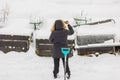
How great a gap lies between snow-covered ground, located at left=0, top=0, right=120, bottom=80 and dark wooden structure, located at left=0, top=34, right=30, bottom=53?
0.48ft

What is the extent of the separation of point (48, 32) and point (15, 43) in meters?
1.18

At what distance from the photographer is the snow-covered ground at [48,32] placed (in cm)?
1009

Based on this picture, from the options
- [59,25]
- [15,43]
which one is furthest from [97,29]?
[59,25]

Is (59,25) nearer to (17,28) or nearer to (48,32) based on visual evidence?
(48,32)

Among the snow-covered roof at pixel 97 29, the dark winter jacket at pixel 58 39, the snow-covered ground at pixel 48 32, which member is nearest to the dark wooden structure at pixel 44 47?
the snow-covered ground at pixel 48 32

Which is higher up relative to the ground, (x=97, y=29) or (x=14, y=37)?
(x=97, y=29)

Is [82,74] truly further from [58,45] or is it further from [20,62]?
[20,62]

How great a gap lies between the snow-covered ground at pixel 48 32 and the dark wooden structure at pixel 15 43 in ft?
0.48

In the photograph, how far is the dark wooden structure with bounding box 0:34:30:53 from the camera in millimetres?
12500

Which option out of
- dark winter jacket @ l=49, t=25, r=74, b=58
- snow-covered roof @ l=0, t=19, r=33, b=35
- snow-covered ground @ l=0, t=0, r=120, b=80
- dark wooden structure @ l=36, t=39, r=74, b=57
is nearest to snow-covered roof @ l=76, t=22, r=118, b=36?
snow-covered ground @ l=0, t=0, r=120, b=80

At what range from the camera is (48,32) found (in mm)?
12562

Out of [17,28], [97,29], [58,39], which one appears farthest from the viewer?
[17,28]

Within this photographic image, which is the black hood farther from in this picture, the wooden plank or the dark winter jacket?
the wooden plank

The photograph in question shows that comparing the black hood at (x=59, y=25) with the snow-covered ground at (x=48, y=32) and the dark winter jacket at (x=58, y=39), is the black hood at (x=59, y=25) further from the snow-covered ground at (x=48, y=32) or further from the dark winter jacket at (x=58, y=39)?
the snow-covered ground at (x=48, y=32)
